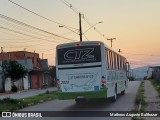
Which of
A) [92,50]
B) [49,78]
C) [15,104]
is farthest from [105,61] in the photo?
[49,78]

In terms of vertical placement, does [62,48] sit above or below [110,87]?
above

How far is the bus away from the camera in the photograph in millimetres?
20547

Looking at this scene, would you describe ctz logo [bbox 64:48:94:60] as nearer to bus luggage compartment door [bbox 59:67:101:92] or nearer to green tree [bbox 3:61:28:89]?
bus luggage compartment door [bbox 59:67:101:92]

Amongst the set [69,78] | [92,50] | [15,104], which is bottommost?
[15,104]

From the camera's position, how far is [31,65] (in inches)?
3066

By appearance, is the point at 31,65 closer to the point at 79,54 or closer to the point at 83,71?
the point at 79,54

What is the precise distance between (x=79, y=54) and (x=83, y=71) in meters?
0.90

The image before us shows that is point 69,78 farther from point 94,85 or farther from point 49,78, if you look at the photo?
point 49,78

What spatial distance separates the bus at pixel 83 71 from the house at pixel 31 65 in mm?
51053

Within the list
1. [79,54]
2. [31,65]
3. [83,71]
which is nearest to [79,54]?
[79,54]

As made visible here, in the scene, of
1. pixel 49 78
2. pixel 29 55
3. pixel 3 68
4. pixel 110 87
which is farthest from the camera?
pixel 49 78

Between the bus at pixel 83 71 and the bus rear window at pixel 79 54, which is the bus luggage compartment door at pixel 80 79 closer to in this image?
the bus at pixel 83 71

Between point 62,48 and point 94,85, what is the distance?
2.58m

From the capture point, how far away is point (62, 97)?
20.8 m
